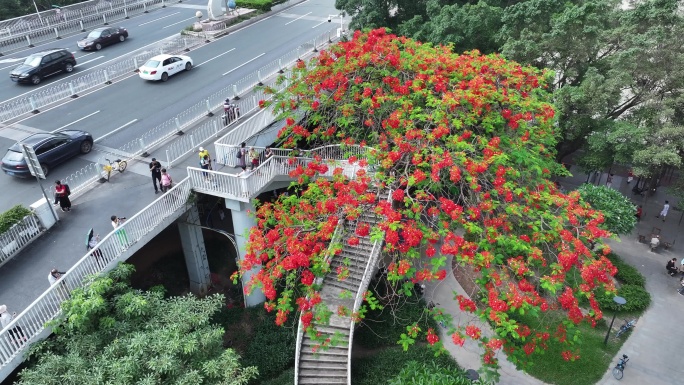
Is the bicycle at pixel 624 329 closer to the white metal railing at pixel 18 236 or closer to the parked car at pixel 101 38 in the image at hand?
the white metal railing at pixel 18 236

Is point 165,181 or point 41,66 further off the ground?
point 41,66

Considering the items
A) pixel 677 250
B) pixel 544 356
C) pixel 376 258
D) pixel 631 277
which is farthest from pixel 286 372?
pixel 677 250

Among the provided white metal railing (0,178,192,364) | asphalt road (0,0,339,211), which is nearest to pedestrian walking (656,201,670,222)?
white metal railing (0,178,192,364)

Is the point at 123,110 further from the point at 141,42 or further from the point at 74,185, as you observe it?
the point at 141,42

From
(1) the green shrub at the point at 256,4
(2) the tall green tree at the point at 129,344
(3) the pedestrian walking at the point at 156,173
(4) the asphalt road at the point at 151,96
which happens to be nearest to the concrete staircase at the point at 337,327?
(2) the tall green tree at the point at 129,344

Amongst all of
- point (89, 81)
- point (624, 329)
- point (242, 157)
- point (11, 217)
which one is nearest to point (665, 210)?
point (624, 329)

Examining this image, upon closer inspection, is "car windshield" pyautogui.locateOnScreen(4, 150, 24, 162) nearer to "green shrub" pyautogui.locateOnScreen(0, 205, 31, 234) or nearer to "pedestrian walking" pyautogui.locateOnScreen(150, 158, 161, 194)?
"green shrub" pyautogui.locateOnScreen(0, 205, 31, 234)

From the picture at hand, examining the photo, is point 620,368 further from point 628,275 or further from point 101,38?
point 101,38
